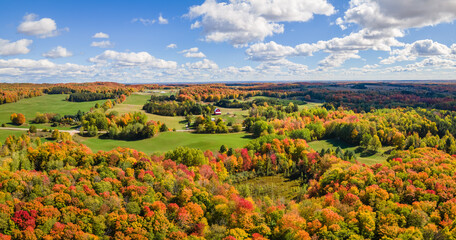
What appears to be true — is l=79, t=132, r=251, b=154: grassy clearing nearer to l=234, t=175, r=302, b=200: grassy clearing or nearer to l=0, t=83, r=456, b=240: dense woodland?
l=0, t=83, r=456, b=240: dense woodland

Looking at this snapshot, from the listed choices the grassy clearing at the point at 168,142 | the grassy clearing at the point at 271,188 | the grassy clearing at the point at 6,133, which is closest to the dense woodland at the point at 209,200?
the grassy clearing at the point at 271,188

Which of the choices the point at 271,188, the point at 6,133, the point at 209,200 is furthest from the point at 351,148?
the point at 6,133

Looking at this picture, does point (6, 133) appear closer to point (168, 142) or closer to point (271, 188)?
point (168, 142)

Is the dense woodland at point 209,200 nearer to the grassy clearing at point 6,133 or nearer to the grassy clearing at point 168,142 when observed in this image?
the grassy clearing at point 168,142

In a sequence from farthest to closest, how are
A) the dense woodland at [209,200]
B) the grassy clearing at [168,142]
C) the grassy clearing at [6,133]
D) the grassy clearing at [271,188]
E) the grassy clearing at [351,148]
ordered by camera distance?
the grassy clearing at [168,142], the grassy clearing at [6,133], the grassy clearing at [351,148], the grassy clearing at [271,188], the dense woodland at [209,200]

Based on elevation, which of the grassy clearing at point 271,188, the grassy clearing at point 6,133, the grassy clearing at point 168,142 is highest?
the grassy clearing at point 6,133

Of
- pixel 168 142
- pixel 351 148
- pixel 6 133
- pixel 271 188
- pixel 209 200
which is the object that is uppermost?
pixel 6 133
